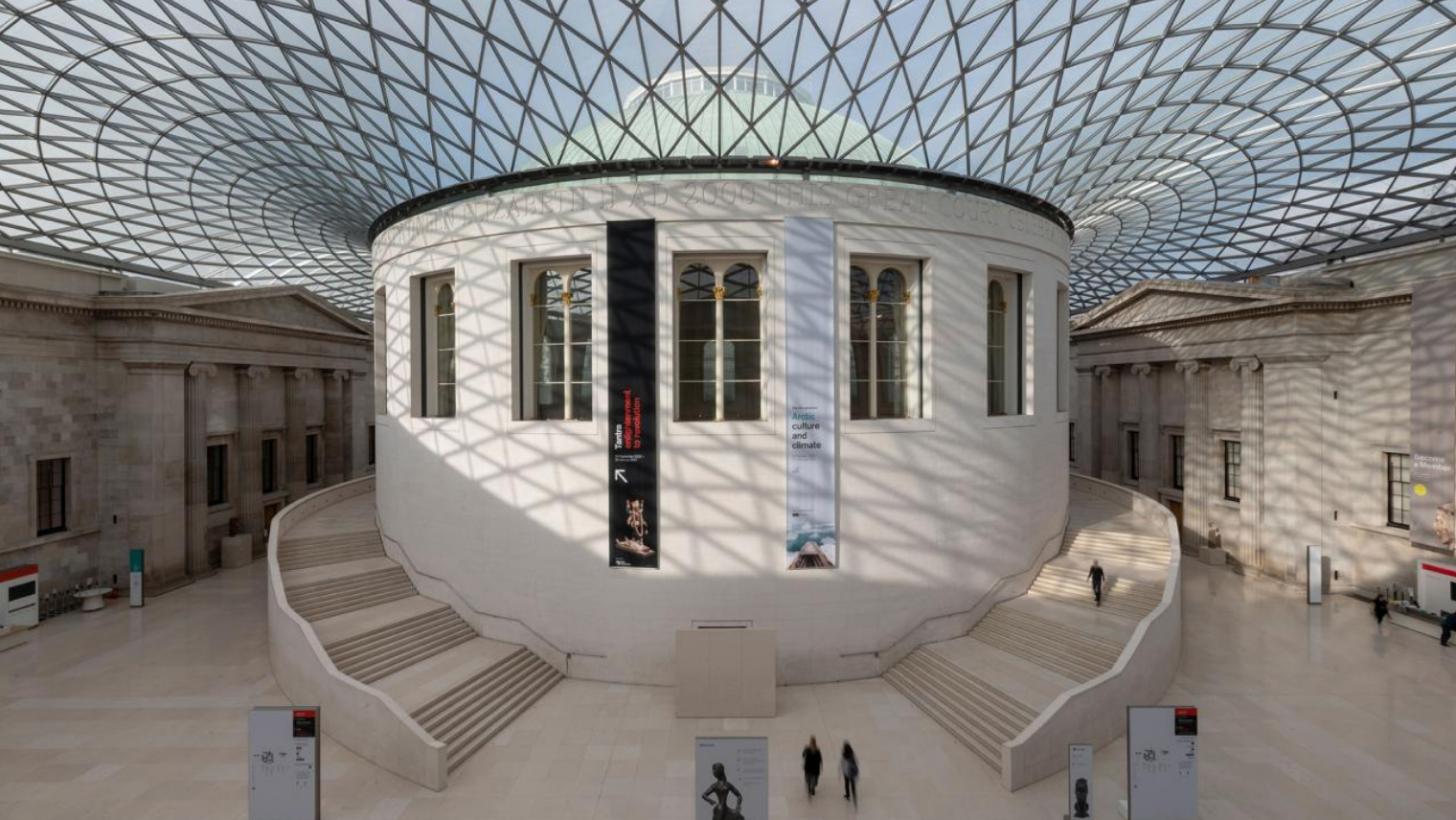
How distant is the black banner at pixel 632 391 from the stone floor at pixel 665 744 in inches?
163

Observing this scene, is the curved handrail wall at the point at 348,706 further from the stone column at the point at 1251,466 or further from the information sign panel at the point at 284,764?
the stone column at the point at 1251,466

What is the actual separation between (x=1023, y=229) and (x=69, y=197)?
41.1 m

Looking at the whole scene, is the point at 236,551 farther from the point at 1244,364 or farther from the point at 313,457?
the point at 1244,364

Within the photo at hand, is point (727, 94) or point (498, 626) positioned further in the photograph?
point (727, 94)

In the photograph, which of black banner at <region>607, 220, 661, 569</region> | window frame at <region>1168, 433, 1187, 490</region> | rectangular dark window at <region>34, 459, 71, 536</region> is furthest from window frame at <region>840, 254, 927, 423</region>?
rectangular dark window at <region>34, 459, 71, 536</region>

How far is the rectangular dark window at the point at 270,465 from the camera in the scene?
3325 centimetres

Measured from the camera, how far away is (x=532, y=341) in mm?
18891

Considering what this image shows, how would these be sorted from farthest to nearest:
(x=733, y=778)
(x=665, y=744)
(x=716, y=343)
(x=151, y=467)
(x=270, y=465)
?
(x=270, y=465) < (x=151, y=467) < (x=716, y=343) < (x=665, y=744) < (x=733, y=778)

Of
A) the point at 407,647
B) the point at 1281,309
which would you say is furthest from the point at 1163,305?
the point at 407,647

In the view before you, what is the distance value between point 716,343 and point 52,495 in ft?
82.6

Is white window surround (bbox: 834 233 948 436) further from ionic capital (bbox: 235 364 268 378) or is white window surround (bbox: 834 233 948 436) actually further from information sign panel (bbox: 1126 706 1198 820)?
ionic capital (bbox: 235 364 268 378)

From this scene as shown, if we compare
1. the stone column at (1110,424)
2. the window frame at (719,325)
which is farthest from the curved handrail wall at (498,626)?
A: the stone column at (1110,424)

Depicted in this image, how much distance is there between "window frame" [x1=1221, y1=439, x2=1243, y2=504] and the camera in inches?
1155

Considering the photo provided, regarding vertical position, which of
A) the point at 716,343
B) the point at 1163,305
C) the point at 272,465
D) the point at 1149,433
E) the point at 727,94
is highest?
the point at 727,94
